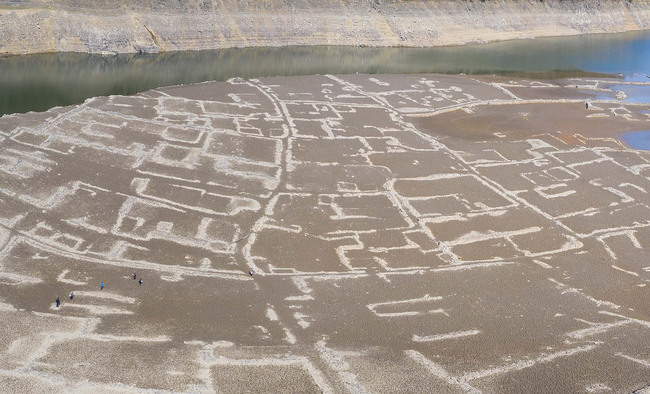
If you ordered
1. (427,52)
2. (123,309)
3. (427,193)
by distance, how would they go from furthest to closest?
(427,52), (427,193), (123,309)

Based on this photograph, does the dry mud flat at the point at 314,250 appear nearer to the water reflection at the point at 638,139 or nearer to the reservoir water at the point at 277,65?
the water reflection at the point at 638,139

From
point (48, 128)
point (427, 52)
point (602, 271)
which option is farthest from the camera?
point (427, 52)

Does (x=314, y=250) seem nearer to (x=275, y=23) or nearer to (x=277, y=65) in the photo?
(x=277, y=65)

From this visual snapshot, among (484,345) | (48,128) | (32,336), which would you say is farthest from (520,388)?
(48,128)

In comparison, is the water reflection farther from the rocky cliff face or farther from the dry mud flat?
the rocky cliff face

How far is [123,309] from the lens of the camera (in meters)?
28.3

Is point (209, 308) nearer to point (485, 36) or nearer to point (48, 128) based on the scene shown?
point (48, 128)

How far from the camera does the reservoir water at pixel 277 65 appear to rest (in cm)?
6162

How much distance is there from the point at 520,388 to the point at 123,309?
51.4 ft

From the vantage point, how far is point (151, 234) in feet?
114

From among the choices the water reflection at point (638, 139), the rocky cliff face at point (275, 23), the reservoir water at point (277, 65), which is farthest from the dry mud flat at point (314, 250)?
the rocky cliff face at point (275, 23)

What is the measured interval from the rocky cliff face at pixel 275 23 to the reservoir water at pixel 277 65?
234 centimetres

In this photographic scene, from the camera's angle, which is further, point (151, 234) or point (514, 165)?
point (514, 165)

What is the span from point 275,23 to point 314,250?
63.5 meters
